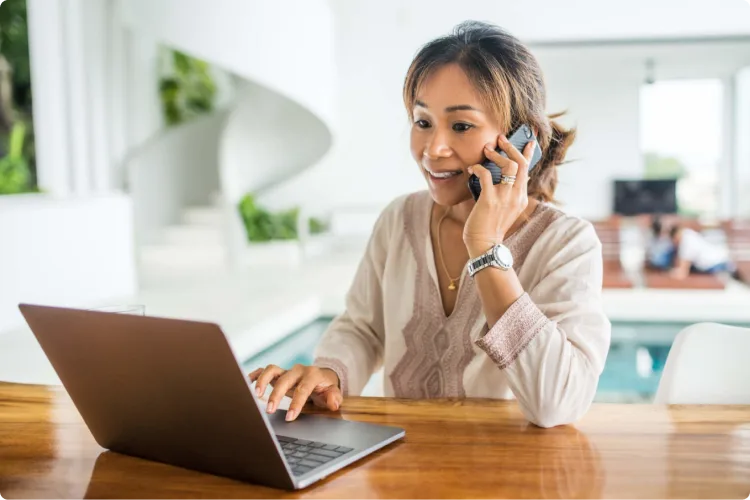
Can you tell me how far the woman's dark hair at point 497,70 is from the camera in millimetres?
1489

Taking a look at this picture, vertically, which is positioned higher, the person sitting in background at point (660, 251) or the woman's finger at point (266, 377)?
the woman's finger at point (266, 377)

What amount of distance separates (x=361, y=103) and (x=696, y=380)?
11.1m

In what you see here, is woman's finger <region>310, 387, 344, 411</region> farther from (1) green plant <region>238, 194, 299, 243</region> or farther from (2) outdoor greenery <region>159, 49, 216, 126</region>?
(2) outdoor greenery <region>159, 49, 216, 126</region>

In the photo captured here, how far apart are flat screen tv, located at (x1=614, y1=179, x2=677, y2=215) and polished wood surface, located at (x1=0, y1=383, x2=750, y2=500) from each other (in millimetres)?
10887

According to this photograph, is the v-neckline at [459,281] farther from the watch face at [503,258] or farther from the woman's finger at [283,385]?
the woman's finger at [283,385]

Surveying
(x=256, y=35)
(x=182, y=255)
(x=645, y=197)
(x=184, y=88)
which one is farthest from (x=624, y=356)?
(x=184, y=88)

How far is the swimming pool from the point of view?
504 centimetres

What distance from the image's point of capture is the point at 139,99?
10.6m

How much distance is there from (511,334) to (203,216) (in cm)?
1001

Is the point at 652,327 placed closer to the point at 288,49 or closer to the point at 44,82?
the point at 288,49

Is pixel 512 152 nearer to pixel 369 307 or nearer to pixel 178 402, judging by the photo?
pixel 369 307

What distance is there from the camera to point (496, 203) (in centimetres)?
137

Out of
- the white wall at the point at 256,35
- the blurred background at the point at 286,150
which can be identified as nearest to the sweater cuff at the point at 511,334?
the blurred background at the point at 286,150

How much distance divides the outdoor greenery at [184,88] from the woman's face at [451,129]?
10.2 metres
